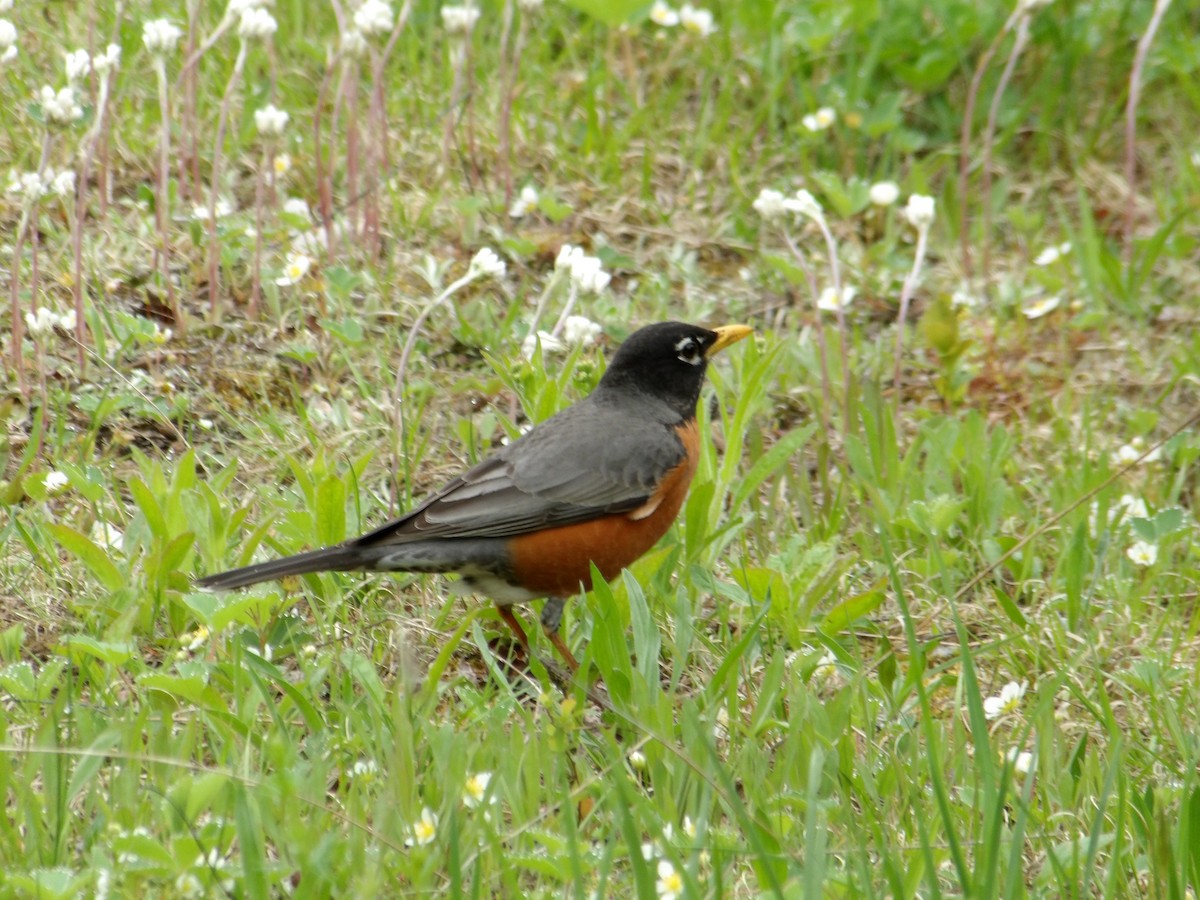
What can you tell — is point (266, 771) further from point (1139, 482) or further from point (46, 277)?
point (1139, 482)

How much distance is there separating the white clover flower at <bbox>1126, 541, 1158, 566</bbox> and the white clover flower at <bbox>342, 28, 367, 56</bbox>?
299 cm

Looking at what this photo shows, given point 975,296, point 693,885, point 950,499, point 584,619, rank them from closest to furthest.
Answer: point 693,885, point 584,619, point 950,499, point 975,296

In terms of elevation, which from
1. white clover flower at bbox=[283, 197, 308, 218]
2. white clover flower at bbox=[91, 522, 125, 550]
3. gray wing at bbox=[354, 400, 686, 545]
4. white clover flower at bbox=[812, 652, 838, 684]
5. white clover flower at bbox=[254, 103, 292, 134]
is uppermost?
white clover flower at bbox=[254, 103, 292, 134]

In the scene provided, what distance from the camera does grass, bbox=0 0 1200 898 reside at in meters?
2.87

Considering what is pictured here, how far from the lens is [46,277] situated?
518cm

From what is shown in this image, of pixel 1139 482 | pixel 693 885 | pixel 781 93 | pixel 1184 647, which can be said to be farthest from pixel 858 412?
pixel 693 885

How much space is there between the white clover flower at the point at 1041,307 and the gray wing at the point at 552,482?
7.28ft

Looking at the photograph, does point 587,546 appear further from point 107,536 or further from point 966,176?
point 966,176

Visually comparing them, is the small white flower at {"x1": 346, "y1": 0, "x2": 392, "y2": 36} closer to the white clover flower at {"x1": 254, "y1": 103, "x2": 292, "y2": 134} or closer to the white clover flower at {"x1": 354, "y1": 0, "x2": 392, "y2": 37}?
the white clover flower at {"x1": 354, "y1": 0, "x2": 392, "y2": 37}

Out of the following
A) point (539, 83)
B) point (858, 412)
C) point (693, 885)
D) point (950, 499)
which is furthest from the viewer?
point (539, 83)

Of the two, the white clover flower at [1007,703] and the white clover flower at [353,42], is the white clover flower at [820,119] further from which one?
the white clover flower at [1007,703]

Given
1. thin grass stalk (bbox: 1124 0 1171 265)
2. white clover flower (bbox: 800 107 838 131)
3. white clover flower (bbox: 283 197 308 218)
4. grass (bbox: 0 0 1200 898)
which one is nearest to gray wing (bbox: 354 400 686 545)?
grass (bbox: 0 0 1200 898)

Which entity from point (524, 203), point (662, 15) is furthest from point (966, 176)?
point (524, 203)

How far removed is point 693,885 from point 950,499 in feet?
7.28
